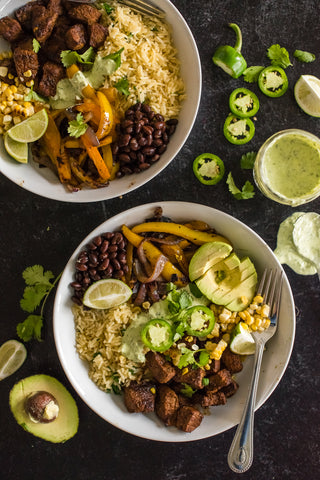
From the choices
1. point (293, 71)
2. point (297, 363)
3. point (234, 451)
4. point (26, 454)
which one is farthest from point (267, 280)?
point (26, 454)

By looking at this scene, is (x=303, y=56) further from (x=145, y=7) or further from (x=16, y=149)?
(x=16, y=149)

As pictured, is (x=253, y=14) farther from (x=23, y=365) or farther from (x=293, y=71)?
(x=23, y=365)

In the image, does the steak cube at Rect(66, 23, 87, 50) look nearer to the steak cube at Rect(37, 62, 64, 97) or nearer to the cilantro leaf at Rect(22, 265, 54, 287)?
the steak cube at Rect(37, 62, 64, 97)

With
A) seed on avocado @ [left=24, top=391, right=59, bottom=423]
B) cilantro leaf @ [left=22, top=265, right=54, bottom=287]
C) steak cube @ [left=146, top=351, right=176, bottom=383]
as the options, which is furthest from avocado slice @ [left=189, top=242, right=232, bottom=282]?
seed on avocado @ [left=24, top=391, right=59, bottom=423]

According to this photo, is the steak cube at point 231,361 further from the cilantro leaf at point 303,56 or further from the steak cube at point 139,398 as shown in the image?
the cilantro leaf at point 303,56

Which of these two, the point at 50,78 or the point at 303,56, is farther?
the point at 303,56

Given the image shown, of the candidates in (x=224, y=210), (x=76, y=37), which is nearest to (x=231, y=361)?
(x=224, y=210)

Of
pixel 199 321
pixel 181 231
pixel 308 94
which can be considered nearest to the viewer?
pixel 199 321

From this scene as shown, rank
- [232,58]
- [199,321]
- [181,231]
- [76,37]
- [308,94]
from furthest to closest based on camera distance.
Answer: [308,94]
[232,58]
[181,231]
[199,321]
[76,37]
